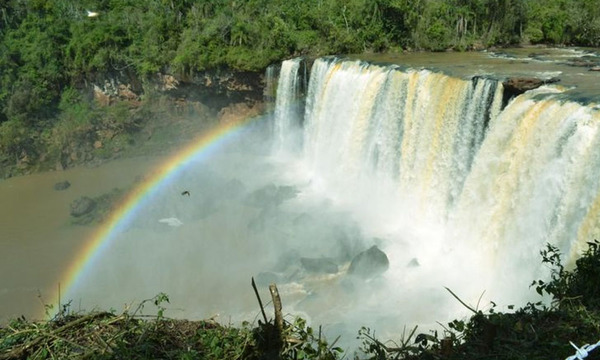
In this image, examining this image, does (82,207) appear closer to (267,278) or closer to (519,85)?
(267,278)

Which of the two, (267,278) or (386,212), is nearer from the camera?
(267,278)

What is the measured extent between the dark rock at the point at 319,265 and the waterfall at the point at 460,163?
84.5 inches

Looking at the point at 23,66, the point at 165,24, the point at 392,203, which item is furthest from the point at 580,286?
the point at 23,66

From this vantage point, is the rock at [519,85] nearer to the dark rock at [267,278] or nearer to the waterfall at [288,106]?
the dark rock at [267,278]

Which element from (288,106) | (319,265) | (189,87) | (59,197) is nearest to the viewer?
(319,265)

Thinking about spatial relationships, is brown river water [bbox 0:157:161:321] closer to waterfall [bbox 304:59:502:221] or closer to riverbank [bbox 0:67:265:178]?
riverbank [bbox 0:67:265:178]

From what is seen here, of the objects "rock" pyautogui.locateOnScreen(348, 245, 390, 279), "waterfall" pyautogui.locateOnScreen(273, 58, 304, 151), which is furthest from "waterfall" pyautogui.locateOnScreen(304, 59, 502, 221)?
"rock" pyautogui.locateOnScreen(348, 245, 390, 279)

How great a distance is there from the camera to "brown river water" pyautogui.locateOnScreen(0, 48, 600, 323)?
12141 mm

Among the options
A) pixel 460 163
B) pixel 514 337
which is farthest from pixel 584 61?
pixel 514 337


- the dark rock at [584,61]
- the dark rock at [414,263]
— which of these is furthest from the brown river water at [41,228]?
the dark rock at [584,61]

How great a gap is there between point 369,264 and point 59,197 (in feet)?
41.4

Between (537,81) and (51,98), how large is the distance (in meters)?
20.8

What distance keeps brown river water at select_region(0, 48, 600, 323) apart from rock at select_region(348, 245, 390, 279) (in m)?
5.23

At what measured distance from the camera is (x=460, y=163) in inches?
479
